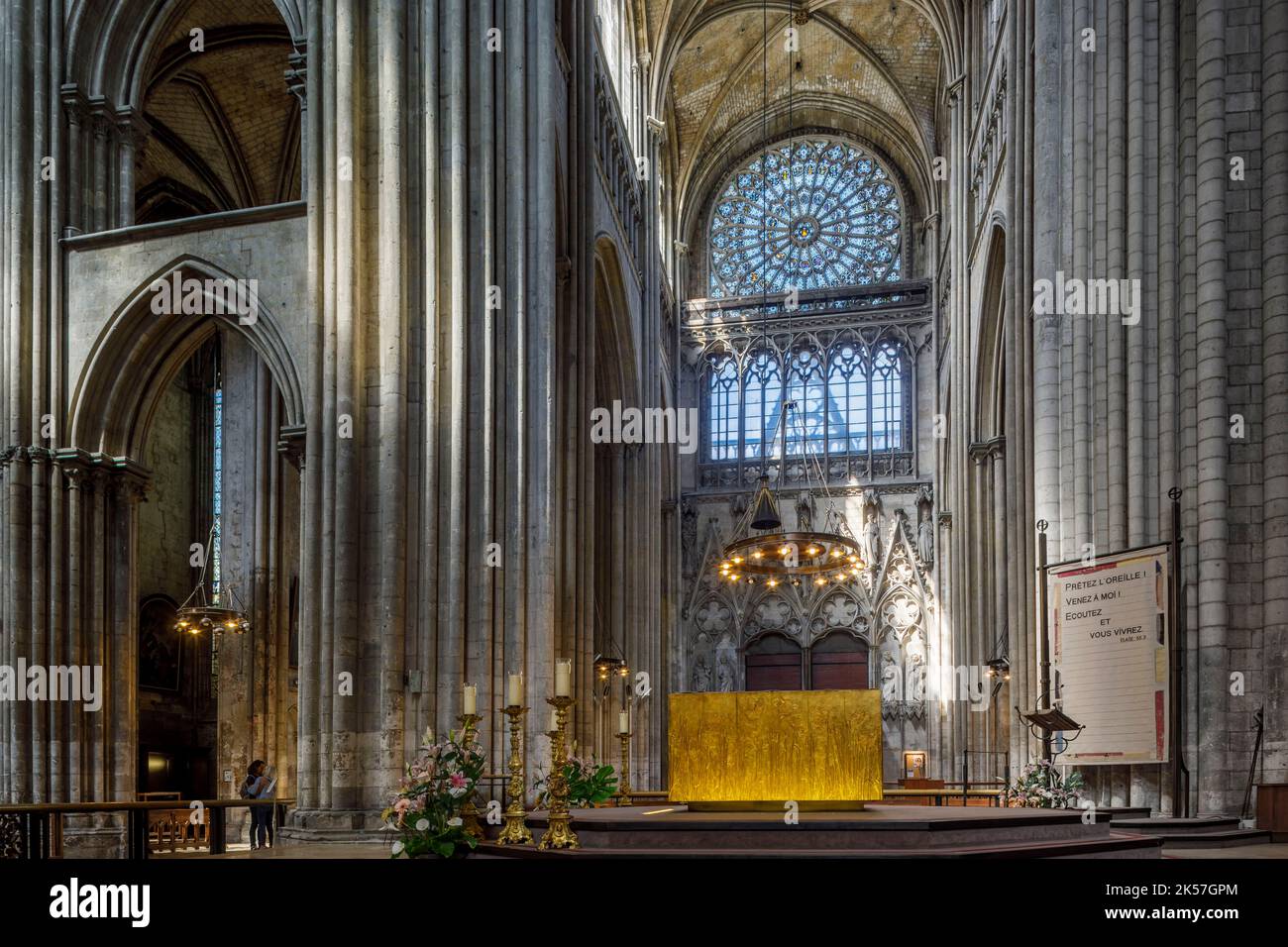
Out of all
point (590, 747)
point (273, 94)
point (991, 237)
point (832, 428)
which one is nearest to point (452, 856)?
point (590, 747)

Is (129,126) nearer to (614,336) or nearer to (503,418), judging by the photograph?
(503,418)

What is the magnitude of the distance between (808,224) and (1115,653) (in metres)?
27.5

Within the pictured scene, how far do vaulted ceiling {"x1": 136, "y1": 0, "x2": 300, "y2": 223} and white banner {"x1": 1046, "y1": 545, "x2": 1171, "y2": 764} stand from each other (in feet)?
58.9

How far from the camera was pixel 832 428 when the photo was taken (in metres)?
36.2

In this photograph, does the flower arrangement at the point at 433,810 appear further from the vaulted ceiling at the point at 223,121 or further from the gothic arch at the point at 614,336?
the gothic arch at the point at 614,336

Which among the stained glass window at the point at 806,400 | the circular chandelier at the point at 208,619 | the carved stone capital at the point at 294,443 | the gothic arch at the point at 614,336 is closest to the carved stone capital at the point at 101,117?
the carved stone capital at the point at 294,443

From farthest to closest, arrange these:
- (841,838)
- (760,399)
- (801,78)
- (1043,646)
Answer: (801,78) < (760,399) < (1043,646) < (841,838)

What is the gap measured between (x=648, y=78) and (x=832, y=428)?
38.1ft

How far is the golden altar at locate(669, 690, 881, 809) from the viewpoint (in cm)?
981

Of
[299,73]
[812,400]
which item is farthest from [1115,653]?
[812,400]

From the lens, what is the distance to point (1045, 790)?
37.7ft

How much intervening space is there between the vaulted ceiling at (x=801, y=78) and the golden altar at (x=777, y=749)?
2506cm

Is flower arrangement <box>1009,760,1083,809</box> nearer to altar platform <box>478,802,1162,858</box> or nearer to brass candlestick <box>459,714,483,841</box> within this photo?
altar platform <box>478,802,1162,858</box>
